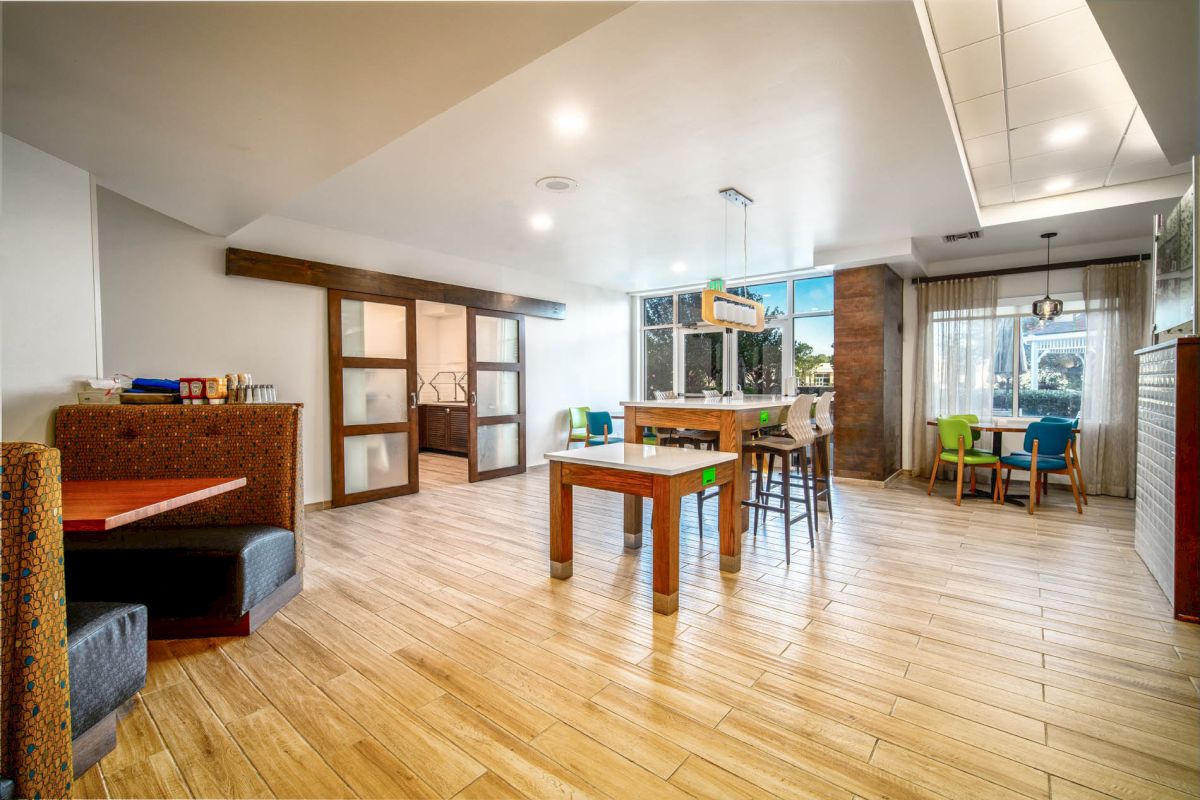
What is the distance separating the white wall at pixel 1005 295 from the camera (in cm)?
564

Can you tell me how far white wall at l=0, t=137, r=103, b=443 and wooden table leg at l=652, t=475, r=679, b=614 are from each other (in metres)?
3.12

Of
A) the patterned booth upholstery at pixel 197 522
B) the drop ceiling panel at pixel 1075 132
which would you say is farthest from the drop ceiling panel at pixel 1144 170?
the patterned booth upholstery at pixel 197 522

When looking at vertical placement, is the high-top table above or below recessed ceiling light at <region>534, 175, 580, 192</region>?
below

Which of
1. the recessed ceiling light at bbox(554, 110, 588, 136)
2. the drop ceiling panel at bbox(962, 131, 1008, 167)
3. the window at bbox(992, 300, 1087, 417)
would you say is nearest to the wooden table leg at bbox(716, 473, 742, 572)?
the recessed ceiling light at bbox(554, 110, 588, 136)

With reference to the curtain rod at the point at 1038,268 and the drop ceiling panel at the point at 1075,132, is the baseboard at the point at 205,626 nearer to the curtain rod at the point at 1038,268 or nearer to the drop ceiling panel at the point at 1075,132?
the drop ceiling panel at the point at 1075,132

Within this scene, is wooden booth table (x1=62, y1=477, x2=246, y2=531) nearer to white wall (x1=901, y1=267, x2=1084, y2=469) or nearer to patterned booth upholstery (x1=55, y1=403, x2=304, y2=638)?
patterned booth upholstery (x1=55, y1=403, x2=304, y2=638)

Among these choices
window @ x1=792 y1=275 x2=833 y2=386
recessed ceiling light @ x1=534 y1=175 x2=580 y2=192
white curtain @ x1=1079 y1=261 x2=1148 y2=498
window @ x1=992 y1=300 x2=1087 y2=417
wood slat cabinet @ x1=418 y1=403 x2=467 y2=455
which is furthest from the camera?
wood slat cabinet @ x1=418 y1=403 x2=467 y2=455

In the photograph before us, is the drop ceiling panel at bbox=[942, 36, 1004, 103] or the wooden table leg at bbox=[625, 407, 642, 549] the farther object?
the wooden table leg at bbox=[625, 407, 642, 549]

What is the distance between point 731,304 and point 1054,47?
2.58 m

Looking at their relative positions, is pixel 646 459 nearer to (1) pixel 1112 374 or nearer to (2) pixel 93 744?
(2) pixel 93 744

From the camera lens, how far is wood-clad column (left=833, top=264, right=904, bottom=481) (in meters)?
5.81

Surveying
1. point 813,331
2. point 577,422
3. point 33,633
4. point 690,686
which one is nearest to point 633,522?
point 690,686

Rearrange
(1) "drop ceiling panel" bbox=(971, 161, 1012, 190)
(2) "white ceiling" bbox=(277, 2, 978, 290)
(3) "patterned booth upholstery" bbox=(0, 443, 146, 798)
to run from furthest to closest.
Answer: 1. (1) "drop ceiling panel" bbox=(971, 161, 1012, 190)
2. (2) "white ceiling" bbox=(277, 2, 978, 290)
3. (3) "patterned booth upholstery" bbox=(0, 443, 146, 798)

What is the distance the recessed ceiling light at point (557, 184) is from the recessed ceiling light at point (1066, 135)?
3294mm
